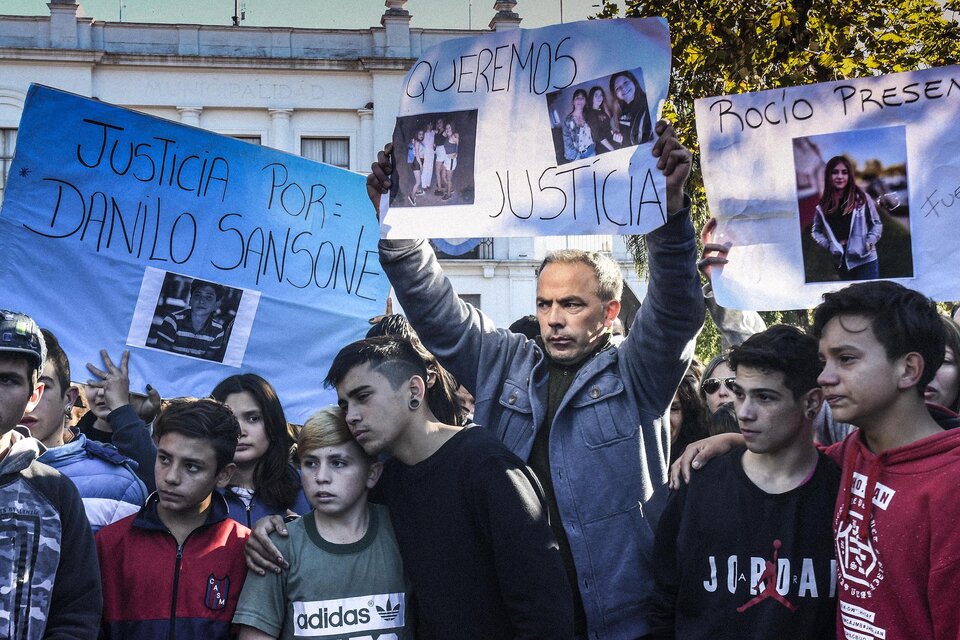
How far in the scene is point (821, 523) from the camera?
292 centimetres

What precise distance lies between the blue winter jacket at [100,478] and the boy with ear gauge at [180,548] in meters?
0.35

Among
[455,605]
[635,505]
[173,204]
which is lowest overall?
[455,605]

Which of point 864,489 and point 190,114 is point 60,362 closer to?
point 864,489

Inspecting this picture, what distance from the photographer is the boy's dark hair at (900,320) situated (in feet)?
9.14

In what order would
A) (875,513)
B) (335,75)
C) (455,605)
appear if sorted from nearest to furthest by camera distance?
(875,513)
(455,605)
(335,75)

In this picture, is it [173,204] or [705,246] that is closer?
[705,246]

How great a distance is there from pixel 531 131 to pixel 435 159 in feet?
1.05

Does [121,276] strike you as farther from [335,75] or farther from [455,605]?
[335,75]

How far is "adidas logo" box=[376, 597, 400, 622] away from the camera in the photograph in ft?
9.91

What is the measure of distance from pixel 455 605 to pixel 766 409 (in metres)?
1.04

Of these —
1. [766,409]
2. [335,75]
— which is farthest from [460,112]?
[335,75]

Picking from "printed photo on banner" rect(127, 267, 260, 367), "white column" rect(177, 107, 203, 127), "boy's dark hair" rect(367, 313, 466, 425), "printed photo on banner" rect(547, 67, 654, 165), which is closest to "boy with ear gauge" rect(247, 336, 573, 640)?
"boy's dark hair" rect(367, 313, 466, 425)

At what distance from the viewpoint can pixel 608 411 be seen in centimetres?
321

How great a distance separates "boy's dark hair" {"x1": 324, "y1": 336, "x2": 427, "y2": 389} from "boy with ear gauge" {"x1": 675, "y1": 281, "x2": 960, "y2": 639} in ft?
3.81
